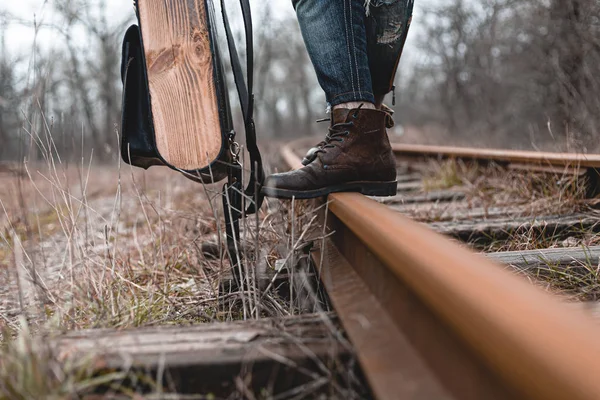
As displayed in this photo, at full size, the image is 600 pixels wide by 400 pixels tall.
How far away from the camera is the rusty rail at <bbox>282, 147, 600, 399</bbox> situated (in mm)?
553

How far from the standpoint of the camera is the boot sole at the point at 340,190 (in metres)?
1.84

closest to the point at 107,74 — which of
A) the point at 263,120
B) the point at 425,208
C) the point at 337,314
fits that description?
the point at 425,208

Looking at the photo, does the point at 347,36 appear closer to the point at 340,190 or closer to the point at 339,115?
the point at 339,115

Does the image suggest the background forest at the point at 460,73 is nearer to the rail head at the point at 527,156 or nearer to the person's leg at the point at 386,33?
the rail head at the point at 527,156

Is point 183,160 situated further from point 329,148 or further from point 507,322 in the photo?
point 507,322

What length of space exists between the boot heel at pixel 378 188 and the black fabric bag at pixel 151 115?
0.46 metres

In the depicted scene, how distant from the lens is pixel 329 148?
190 centimetres

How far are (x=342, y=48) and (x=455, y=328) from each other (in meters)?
1.41

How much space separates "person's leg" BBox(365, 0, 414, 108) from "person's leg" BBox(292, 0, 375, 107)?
90 mm

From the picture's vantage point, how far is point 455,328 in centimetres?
71

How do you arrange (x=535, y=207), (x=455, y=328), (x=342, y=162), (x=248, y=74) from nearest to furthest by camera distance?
(x=455, y=328) < (x=248, y=74) < (x=342, y=162) < (x=535, y=207)

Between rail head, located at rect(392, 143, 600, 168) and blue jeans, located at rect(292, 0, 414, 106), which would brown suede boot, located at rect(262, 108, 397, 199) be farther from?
rail head, located at rect(392, 143, 600, 168)

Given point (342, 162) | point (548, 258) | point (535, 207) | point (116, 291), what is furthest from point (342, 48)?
point (535, 207)

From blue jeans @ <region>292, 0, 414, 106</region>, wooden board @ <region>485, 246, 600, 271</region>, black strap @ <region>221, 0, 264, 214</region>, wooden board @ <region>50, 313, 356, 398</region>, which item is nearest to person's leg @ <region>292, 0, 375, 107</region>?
blue jeans @ <region>292, 0, 414, 106</region>
